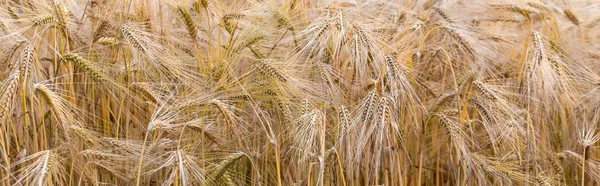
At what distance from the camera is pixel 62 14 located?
238 cm

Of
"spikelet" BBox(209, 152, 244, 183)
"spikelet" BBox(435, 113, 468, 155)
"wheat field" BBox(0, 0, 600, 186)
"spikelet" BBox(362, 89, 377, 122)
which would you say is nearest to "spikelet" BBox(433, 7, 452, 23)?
"wheat field" BBox(0, 0, 600, 186)

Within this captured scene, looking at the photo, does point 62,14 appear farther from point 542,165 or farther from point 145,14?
point 542,165

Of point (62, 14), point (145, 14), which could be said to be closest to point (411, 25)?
point (145, 14)

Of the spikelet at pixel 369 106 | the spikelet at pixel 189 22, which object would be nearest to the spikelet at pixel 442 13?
the spikelet at pixel 369 106

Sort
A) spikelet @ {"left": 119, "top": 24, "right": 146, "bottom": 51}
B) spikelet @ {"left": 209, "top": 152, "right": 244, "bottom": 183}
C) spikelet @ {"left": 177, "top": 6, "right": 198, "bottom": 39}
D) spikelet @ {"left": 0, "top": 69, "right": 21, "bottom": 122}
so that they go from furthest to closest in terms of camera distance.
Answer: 1. spikelet @ {"left": 177, "top": 6, "right": 198, "bottom": 39}
2. spikelet @ {"left": 119, "top": 24, "right": 146, "bottom": 51}
3. spikelet @ {"left": 209, "top": 152, "right": 244, "bottom": 183}
4. spikelet @ {"left": 0, "top": 69, "right": 21, "bottom": 122}

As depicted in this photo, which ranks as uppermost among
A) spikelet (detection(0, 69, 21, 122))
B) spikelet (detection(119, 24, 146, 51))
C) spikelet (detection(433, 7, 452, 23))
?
spikelet (detection(433, 7, 452, 23))

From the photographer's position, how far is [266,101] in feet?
8.32

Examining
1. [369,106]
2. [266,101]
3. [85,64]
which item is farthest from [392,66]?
[85,64]

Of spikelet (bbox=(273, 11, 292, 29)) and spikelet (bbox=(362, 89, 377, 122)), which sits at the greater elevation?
spikelet (bbox=(273, 11, 292, 29))

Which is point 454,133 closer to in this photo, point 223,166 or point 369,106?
point 369,106

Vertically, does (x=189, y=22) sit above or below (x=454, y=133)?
above

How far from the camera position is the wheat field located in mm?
2258

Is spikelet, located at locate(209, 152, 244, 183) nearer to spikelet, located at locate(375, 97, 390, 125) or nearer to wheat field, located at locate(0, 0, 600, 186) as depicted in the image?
wheat field, located at locate(0, 0, 600, 186)

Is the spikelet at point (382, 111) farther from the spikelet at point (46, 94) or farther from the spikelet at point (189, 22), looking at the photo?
the spikelet at point (46, 94)
